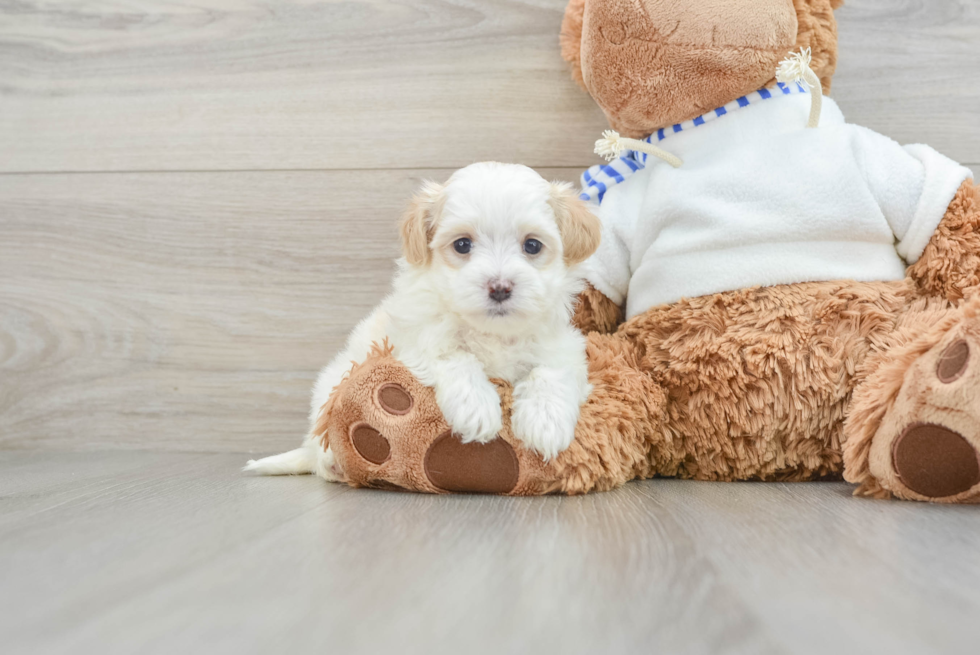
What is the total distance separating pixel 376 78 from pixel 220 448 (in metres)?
0.87

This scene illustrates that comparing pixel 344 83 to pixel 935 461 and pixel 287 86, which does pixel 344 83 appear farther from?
pixel 935 461

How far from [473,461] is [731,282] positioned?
49 cm

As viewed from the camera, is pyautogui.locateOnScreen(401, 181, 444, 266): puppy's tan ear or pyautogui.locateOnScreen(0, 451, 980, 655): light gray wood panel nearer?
pyautogui.locateOnScreen(0, 451, 980, 655): light gray wood panel

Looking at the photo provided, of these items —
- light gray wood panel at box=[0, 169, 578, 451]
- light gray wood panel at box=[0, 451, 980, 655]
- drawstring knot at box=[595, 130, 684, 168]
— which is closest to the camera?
light gray wood panel at box=[0, 451, 980, 655]

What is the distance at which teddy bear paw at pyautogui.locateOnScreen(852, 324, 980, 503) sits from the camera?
0.83m

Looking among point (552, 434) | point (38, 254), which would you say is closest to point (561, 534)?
point (552, 434)

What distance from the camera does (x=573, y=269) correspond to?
1.14m

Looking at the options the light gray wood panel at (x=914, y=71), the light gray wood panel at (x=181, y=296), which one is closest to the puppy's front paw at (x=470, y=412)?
the light gray wood panel at (x=181, y=296)

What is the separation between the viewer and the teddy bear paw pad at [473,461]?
3.27 ft

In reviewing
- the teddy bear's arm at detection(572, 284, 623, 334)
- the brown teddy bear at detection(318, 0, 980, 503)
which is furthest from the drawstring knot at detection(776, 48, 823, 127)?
the teddy bear's arm at detection(572, 284, 623, 334)

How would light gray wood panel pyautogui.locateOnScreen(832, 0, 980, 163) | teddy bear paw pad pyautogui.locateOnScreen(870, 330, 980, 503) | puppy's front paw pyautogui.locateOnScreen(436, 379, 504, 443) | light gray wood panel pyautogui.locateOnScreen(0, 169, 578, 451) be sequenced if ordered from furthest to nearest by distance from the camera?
light gray wood panel pyautogui.locateOnScreen(0, 169, 578, 451), light gray wood panel pyautogui.locateOnScreen(832, 0, 980, 163), puppy's front paw pyautogui.locateOnScreen(436, 379, 504, 443), teddy bear paw pad pyautogui.locateOnScreen(870, 330, 980, 503)

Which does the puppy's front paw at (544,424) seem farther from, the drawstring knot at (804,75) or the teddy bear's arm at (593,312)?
Result: the drawstring knot at (804,75)

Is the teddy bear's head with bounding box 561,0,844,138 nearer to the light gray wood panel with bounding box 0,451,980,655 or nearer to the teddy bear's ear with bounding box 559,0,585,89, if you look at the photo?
the teddy bear's ear with bounding box 559,0,585,89

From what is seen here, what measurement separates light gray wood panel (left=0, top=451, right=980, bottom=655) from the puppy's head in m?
0.27
